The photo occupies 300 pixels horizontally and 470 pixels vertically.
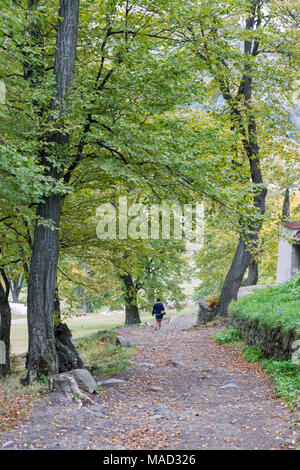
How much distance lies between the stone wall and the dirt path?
0.57 m

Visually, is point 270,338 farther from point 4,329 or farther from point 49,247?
point 4,329

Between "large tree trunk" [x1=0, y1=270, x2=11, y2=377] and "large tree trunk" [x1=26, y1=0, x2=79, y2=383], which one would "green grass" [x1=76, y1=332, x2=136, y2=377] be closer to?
"large tree trunk" [x1=0, y1=270, x2=11, y2=377]

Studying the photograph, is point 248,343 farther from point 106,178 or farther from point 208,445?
point 208,445

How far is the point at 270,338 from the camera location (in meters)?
9.59

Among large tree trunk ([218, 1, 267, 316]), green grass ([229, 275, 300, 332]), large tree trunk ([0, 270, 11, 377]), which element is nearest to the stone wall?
green grass ([229, 275, 300, 332])

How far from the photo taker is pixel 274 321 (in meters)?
9.45

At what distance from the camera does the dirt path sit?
543 cm

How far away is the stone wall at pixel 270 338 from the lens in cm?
843

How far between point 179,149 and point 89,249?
12.2ft

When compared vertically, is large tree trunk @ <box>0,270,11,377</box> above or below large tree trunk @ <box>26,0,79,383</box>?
below

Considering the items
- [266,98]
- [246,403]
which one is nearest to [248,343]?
[246,403]

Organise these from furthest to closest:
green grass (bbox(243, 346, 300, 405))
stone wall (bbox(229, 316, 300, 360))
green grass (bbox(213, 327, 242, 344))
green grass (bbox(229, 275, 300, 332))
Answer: green grass (bbox(213, 327, 242, 344)) → green grass (bbox(229, 275, 300, 332)) → stone wall (bbox(229, 316, 300, 360)) → green grass (bbox(243, 346, 300, 405))

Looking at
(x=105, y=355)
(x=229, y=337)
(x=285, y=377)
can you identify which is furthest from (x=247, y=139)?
(x=285, y=377)
